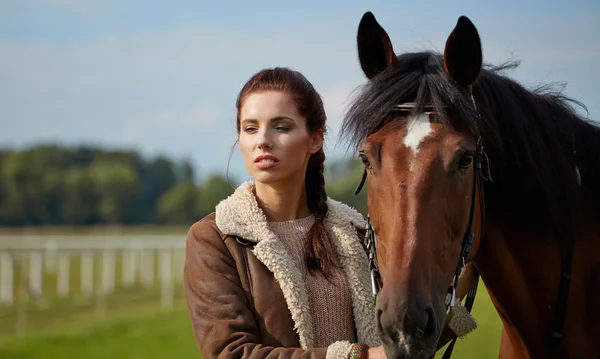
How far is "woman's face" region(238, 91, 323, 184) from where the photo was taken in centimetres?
273

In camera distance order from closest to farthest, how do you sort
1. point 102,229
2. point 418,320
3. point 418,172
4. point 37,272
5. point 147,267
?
point 418,320 → point 418,172 → point 37,272 → point 147,267 → point 102,229

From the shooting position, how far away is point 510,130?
8.57 feet

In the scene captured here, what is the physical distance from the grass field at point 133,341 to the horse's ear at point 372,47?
6.38 m

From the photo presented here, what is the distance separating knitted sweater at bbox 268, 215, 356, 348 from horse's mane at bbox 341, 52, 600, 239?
1.64ft

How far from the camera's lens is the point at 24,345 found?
10148mm

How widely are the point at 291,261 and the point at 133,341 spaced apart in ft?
27.5

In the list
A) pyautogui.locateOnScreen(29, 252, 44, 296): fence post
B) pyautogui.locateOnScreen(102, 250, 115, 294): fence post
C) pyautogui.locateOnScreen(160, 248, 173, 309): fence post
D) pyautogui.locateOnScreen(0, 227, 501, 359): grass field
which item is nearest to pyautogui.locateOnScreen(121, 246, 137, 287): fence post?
pyautogui.locateOnScreen(160, 248, 173, 309): fence post

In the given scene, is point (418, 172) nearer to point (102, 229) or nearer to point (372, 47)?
point (372, 47)

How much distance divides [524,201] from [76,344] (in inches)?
356

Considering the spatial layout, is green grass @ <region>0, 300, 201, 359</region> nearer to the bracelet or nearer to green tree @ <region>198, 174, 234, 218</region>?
the bracelet

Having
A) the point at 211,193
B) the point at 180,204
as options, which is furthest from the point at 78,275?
the point at 180,204

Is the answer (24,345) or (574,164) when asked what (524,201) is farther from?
(24,345)

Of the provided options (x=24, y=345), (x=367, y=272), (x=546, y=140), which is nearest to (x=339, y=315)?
(x=367, y=272)

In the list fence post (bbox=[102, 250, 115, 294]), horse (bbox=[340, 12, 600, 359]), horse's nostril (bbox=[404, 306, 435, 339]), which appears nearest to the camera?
horse's nostril (bbox=[404, 306, 435, 339])
